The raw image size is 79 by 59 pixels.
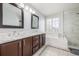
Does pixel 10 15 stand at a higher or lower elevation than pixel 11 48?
higher

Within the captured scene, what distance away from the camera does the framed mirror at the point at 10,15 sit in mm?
1991

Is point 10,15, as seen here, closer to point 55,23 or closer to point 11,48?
point 11,48

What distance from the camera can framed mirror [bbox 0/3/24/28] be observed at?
1.99 meters

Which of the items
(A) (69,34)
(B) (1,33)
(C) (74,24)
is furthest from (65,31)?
(B) (1,33)

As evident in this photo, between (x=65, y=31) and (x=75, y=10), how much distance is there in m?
1.27

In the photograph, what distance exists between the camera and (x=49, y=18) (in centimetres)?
595

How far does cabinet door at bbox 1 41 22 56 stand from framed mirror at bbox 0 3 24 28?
24.6 inches

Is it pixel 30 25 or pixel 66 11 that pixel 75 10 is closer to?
pixel 66 11

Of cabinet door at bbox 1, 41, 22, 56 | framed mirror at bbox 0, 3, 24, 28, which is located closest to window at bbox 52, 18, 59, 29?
framed mirror at bbox 0, 3, 24, 28

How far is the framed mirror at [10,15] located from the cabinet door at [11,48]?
624mm

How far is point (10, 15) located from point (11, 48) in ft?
3.45

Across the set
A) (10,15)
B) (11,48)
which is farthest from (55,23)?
(11,48)

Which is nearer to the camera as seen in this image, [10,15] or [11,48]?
[11,48]

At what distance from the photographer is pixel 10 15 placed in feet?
7.45
